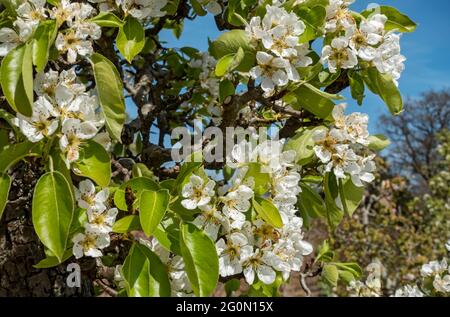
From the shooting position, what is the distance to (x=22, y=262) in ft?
5.77

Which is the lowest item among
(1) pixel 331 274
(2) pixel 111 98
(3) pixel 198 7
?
(1) pixel 331 274

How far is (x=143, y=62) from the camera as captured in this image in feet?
6.86

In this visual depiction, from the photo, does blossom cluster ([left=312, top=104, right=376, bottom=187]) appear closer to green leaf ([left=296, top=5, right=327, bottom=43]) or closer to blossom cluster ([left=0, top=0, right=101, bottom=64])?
green leaf ([left=296, top=5, right=327, bottom=43])

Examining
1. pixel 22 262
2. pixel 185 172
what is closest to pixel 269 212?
pixel 185 172

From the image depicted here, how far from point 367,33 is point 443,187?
5.84 metres

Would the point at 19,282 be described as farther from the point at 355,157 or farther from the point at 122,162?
the point at 355,157

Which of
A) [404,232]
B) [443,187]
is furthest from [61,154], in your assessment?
[443,187]

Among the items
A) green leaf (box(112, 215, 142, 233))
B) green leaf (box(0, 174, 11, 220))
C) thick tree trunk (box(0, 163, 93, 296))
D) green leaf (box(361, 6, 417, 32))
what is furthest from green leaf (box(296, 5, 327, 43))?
thick tree trunk (box(0, 163, 93, 296))

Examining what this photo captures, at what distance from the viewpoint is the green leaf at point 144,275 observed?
3.12ft

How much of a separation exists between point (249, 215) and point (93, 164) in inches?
12.5

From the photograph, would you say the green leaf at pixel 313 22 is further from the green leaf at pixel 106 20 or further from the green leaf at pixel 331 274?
the green leaf at pixel 331 274

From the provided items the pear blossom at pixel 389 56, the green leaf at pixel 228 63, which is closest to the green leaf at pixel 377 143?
the pear blossom at pixel 389 56

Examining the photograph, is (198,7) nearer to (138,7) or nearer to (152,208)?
(138,7)

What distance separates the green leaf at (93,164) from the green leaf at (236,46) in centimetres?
33
